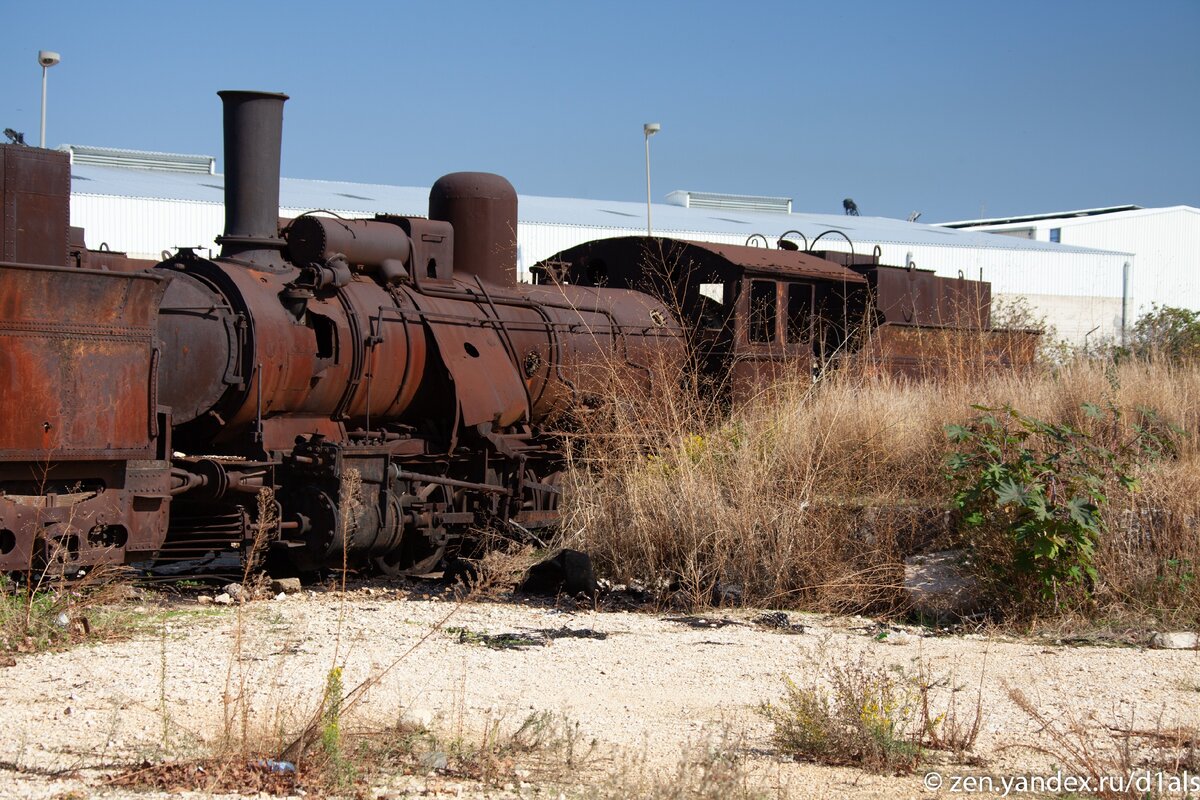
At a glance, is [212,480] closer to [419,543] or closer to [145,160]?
[419,543]

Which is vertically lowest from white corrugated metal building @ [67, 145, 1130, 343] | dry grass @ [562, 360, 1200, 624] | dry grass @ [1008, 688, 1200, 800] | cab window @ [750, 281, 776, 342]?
dry grass @ [1008, 688, 1200, 800]

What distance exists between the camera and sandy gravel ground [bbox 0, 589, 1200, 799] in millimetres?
5098

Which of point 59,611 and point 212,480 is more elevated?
point 212,480

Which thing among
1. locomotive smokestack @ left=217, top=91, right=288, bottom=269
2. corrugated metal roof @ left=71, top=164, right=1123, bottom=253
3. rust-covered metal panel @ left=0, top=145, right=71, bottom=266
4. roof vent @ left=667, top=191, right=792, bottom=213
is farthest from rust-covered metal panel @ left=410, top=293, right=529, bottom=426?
roof vent @ left=667, top=191, right=792, bottom=213

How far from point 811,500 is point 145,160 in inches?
1140

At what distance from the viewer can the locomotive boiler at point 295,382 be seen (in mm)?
7574

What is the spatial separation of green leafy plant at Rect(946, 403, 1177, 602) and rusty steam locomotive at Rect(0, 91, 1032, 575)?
376 cm

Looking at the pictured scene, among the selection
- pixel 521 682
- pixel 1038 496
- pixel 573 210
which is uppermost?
pixel 573 210

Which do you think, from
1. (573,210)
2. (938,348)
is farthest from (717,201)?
(938,348)

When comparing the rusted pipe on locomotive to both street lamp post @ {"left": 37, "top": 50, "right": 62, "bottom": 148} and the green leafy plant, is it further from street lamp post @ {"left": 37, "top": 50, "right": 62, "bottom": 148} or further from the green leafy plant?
street lamp post @ {"left": 37, "top": 50, "right": 62, "bottom": 148}

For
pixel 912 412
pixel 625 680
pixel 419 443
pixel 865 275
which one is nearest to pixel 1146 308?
pixel 865 275

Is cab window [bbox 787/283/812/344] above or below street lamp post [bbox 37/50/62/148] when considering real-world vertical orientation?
below

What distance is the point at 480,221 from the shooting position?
487 inches

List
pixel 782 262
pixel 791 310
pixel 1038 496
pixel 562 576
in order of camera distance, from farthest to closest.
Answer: pixel 791 310 → pixel 782 262 → pixel 562 576 → pixel 1038 496
